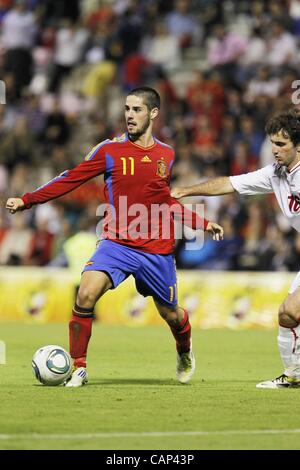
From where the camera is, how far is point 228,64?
23516 millimetres

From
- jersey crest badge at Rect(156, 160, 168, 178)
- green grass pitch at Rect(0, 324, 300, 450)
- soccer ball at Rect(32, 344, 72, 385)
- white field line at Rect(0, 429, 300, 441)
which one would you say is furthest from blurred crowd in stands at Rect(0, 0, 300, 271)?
white field line at Rect(0, 429, 300, 441)

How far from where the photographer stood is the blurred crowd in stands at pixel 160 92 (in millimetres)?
21047

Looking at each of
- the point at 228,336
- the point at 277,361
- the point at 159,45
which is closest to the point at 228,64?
the point at 159,45

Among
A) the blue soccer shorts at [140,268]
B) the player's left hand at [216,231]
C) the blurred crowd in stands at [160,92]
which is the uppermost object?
the blurred crowd in stands at [160,92]

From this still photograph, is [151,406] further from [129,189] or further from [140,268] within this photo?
[129,189]

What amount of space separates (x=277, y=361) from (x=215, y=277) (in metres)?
5.66

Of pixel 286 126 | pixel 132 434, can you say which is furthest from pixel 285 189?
pixel 132 434

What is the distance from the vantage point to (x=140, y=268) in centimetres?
1082

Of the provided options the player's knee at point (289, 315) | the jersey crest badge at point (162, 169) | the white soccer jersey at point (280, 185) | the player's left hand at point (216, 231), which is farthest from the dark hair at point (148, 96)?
the player's knee at point (289, 315)

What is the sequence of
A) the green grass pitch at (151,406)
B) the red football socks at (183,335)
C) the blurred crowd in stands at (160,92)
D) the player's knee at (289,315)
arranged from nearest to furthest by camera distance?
the green grass pitch at (151,406) → the player's knee at (289,315) → the red football socks at (183,335) → the blurred crowd in stands at (160,92)

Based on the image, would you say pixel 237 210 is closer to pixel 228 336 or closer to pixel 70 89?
pixel 228 336

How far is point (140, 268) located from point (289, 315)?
1392 mm

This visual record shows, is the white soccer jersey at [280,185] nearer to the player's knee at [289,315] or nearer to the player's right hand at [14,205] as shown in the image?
the player's knee at [289,315]

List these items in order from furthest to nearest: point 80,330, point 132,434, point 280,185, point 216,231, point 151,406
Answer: point 280,185 < point 216,231 < point 80,330 < point 151,406 < point 132,434
